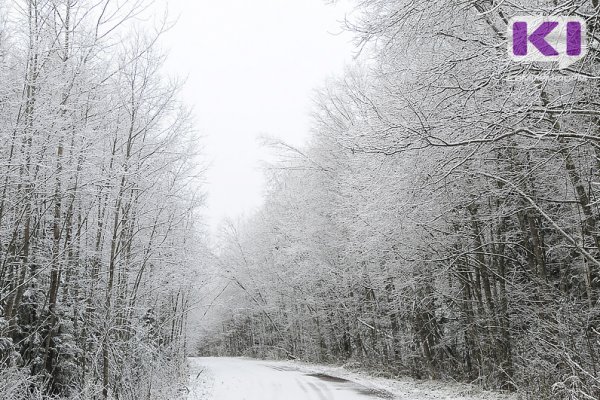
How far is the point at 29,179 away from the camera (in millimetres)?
6488

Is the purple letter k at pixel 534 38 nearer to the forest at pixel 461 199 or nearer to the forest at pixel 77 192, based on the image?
the forest at pixel 461 199

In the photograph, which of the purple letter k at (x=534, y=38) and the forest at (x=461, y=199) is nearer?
the purple letter k at (x=534, y=38)

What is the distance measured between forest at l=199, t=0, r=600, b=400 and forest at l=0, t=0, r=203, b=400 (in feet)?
14.3

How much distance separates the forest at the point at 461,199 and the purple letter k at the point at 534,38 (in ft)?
0.57

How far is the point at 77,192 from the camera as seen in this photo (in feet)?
21.4

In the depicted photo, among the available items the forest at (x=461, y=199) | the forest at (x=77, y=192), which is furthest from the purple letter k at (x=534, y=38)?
the forest at (x=77, y=192)

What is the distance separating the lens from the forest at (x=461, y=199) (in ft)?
19.2

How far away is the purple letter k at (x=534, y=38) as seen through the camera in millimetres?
4676

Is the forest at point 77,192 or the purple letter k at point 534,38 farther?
the forest at point 77,192

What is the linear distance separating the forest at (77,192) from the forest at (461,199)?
4.36m

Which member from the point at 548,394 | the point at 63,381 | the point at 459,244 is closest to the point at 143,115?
the point at 63,381

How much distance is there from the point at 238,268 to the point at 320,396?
26274 mm

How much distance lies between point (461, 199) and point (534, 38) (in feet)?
16.4

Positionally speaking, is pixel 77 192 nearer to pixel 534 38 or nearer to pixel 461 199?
pixel 534 38
